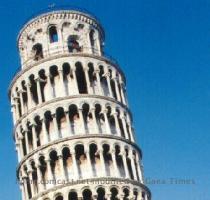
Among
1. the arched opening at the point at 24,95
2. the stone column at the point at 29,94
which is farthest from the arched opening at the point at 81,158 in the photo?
the arched opening at the point at 24,95

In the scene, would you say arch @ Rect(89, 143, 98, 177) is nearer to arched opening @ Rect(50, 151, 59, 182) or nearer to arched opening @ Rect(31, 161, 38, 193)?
arched opening @ Rect(50, 151, 59, 182)

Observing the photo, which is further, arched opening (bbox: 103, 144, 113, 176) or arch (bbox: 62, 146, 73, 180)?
arched opening (bbox: 103, 144, 113, 176)

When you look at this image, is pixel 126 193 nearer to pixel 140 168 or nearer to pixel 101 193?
pixel 101 193

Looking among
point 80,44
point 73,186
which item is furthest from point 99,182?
point 80,44

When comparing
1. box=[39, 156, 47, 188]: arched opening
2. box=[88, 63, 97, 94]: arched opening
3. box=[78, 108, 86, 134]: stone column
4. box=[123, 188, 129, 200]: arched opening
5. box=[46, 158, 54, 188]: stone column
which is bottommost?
box=[123, 188, 129, 200]: arched opening

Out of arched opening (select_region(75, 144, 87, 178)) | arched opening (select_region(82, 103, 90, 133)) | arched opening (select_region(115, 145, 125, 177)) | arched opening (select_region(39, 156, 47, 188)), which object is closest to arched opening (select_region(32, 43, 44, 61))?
arched opening (select_region(82, 103, 90, 133))

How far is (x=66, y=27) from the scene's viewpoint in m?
44.2

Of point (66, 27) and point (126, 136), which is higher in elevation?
point (66, 27)

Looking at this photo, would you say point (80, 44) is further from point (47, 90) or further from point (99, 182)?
point (99, 182)

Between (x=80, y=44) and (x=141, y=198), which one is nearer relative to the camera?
(x=141, y=198)

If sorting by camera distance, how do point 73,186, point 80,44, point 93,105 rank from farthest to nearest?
point 80,44
point 93,105
point 73,186

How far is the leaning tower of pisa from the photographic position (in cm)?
3750

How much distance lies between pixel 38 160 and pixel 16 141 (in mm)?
3448

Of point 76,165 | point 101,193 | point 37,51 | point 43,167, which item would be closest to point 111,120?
point 76,165
